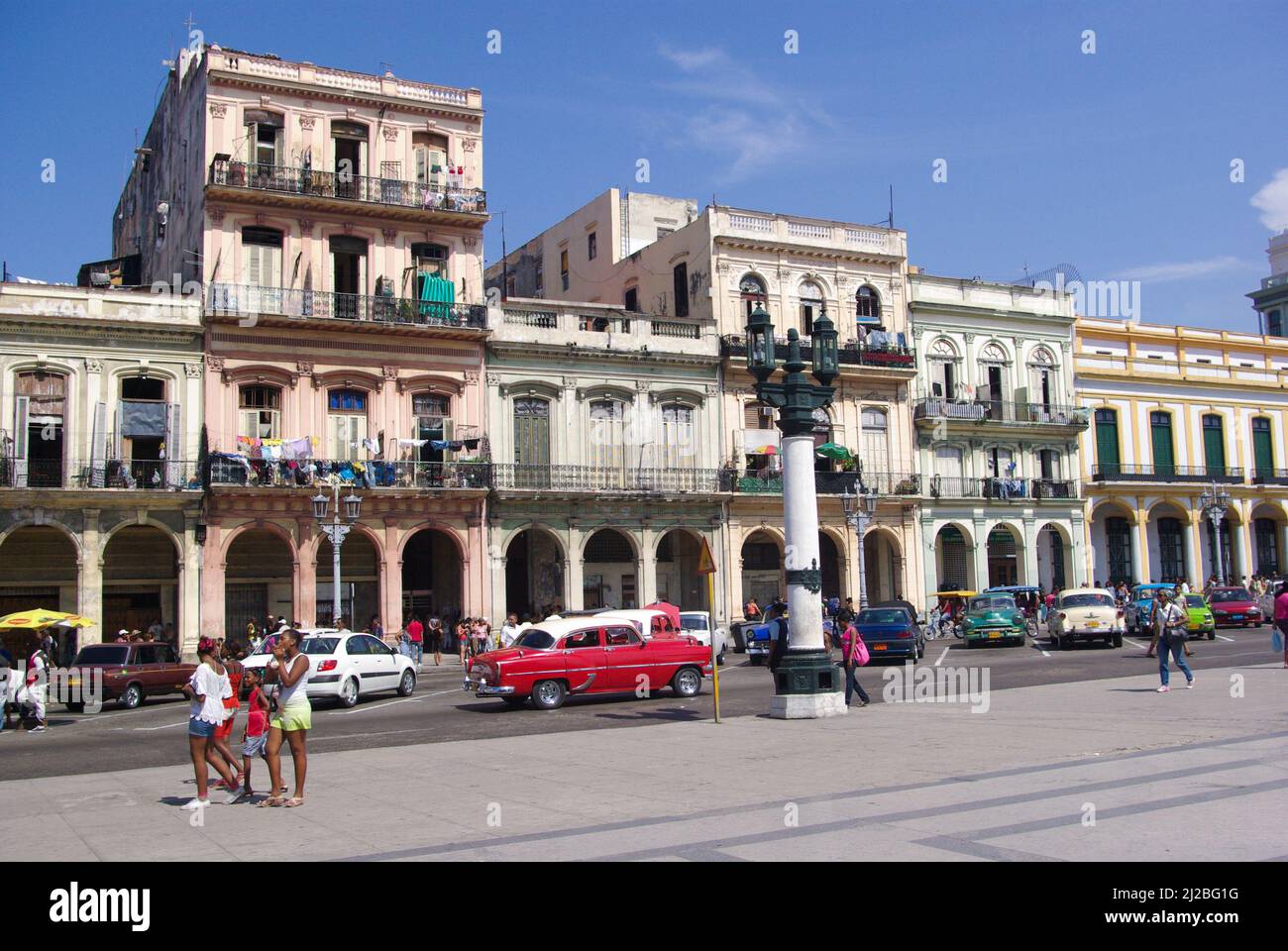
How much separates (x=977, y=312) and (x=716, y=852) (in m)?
43.3

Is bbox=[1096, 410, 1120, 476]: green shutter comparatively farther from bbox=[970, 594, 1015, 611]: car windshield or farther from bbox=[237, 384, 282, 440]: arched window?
bbox=[237, 384, 282, 440]: arched window

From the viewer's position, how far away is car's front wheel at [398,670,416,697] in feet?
86.9

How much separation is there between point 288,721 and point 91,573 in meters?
24.3

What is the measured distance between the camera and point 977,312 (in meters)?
49.1

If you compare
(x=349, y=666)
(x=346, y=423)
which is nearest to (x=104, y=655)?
(x=349, y=666)

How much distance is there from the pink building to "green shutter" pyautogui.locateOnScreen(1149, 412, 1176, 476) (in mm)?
30740

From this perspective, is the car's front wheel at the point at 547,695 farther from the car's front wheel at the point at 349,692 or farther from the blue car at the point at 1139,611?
the blue car at the point at 1139,611

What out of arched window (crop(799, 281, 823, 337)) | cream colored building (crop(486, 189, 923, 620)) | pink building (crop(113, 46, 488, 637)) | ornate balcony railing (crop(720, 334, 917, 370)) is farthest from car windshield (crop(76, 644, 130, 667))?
arched window (crop(799, 281, 823, 337))

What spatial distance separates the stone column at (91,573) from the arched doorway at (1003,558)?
3247 cm

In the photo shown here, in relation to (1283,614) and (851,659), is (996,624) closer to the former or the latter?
(1283,614)

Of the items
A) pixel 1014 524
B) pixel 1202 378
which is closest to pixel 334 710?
pixel 1014 524

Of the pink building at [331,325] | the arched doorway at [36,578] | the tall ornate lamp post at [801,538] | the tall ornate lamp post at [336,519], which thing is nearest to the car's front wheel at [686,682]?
the tall ornate lamp post at [801,538]
